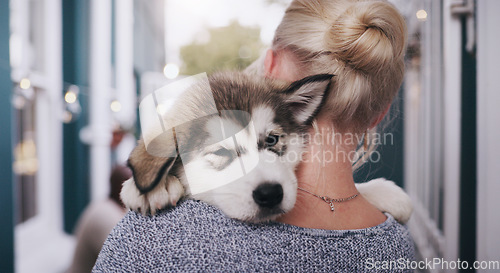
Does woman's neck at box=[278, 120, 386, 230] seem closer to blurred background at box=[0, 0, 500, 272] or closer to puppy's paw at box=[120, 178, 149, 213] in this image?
blurred background at box=[0, 0, 500, 272]

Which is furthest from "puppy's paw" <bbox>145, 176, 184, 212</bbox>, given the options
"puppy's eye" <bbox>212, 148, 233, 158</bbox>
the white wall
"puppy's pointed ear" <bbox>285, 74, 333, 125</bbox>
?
the white wall

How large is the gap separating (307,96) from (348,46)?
8.6 inches

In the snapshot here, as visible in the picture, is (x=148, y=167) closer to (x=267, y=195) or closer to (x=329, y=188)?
(x=267, y=195)

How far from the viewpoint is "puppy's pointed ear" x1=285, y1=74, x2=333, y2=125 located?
1076 millimetres

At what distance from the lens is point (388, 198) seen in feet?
4.53

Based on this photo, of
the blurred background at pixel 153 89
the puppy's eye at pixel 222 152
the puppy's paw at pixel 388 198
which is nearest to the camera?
the puppy's eye at pixel 222 152

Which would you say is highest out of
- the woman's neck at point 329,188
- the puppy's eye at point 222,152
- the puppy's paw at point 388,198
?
the puppy's eye at point 222,152

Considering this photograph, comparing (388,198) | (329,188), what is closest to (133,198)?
(329,188)

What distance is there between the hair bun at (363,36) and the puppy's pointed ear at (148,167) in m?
0.67

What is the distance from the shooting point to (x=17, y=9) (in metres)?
2.41

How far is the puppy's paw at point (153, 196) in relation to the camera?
2.98 ft

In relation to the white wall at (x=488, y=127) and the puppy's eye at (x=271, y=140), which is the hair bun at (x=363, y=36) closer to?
the puppy's eye at (x=271, y=140)

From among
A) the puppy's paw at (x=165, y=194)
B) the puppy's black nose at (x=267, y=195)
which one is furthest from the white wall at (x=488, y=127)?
the puppy's paw at (x=165, y=194)

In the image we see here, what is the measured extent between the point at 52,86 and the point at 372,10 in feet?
10.2
